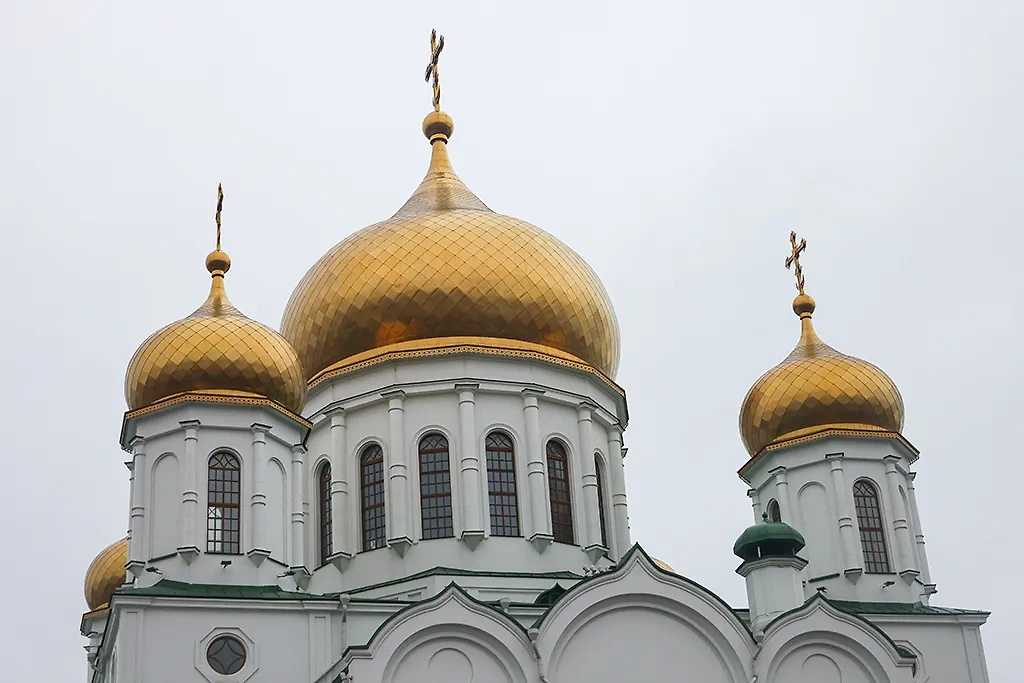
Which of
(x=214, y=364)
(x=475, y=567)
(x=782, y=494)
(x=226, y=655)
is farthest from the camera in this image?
(x=782, y=494)

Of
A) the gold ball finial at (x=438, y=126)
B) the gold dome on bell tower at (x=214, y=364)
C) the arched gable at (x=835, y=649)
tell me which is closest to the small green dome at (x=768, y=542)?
the arched gable at (x=835, y=649)

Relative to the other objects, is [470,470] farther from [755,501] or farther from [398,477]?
[755,501]

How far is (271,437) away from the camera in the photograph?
70.6ft

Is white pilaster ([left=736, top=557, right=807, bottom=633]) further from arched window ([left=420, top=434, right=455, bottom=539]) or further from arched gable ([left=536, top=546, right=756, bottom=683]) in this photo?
arched window ([left=420, top=434, right=455, bottom=539])

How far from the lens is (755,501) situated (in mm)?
26422

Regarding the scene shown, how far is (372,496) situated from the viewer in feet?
78.5

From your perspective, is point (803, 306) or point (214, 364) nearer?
point (214, 364)

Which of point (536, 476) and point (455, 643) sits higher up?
point (536, 476)

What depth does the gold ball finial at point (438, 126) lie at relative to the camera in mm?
28188

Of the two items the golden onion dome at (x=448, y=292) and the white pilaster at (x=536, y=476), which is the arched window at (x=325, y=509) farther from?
the white pilaster at (x=536, y=476)

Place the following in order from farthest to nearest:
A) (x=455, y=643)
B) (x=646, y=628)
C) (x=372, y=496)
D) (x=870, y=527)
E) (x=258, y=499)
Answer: (x=870, y=527) < (x=372, y=496) < (x=258, y=499) < (x=646, y=628) < (x=455, y=643)

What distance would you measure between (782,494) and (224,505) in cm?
920

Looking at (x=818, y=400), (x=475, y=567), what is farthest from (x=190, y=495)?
(x=818, y=400)

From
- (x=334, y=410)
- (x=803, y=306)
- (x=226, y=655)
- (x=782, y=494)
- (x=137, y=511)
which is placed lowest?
(x=226, y=655)
